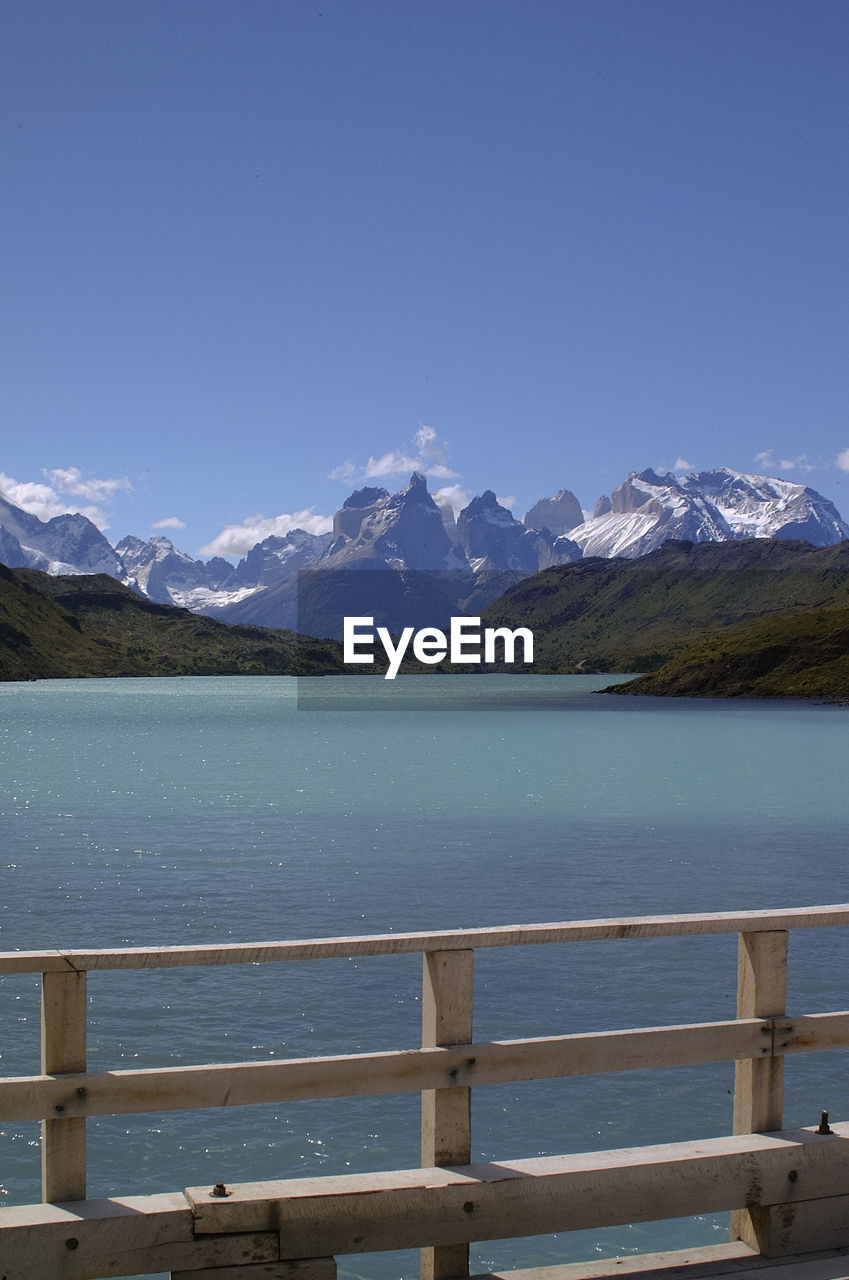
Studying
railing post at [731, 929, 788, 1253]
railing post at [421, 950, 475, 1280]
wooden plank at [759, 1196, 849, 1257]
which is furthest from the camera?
railing post at [731, 929, 788, 1253]

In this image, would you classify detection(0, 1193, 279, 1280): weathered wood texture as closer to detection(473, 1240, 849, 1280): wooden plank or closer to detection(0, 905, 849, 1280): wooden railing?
detection(0, 905, 849, 1280): wooden railing

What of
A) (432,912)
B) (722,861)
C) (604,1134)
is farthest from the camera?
(722,861)

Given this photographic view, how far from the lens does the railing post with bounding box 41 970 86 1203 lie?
18.8 ft

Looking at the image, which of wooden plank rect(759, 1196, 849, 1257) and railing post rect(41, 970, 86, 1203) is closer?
railing post rect(41, 970, 86, 1203)

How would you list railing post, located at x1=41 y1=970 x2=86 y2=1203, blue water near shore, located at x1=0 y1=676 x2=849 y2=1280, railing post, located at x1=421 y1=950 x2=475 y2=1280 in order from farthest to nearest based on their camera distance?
1. blue water near shore, located at x1=0 y1=676 x2=849 y2=1280
2. railing post, located at x1=421 y1=950 x2=475 y2=1280
3. railing post, located at x1=41 y1=970 x2=86 y2=1203

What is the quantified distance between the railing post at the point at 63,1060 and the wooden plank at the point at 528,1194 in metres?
0.60

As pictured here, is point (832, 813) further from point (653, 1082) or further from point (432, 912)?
point (653, 1082)

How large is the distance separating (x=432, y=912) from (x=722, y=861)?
1331cm

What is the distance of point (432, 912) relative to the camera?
2627cm

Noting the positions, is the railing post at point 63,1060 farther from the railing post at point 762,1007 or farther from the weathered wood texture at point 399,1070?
the railing post at point 762,1007

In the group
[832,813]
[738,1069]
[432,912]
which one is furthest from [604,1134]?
[832,813]

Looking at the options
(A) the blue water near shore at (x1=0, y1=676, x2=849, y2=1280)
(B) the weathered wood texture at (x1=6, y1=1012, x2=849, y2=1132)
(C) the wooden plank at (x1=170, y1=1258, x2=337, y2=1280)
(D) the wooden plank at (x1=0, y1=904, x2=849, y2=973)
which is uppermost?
(D) the wooden plank at (x1=0, y1=904, x2=849, y2=973)

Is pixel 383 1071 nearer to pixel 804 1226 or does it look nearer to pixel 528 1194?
pixel 528 1194

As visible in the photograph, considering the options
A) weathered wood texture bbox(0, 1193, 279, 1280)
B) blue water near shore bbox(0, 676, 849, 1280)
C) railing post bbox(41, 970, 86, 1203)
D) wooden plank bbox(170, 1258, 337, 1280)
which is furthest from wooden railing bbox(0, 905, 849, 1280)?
blue water near shore bbox(0, 676, 849, 1280)
